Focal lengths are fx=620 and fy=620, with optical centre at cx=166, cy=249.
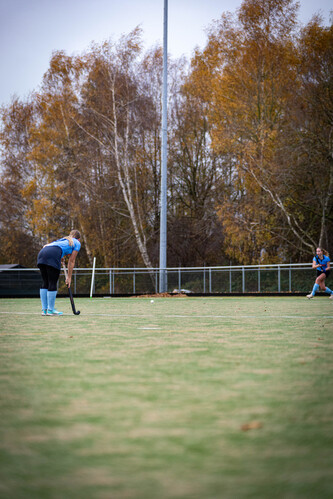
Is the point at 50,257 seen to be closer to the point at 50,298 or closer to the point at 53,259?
the point at 53,259

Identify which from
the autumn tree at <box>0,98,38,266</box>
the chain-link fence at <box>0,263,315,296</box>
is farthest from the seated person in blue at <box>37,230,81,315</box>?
the autumn tree at <box>0,98,38,266</box>

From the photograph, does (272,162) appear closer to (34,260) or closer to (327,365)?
(34,260)

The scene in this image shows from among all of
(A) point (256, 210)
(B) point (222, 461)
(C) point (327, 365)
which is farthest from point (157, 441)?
(A) point (256, 210)

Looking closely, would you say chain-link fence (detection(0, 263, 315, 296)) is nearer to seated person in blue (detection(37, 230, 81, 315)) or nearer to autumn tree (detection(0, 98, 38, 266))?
autumn tree (detection(0, 98, 38, 266))

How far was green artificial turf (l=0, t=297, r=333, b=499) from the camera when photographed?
2111mm

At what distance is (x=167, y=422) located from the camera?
2943 millimetres

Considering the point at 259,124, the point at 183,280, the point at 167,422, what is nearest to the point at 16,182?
the point at 183,280

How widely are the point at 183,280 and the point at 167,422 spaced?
2648 centimetres

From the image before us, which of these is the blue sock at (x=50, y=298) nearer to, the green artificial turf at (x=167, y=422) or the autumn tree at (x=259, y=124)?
the green artificial turf at (x=167, y=422)

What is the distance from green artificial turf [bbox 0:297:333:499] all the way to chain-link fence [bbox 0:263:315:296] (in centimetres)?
2102

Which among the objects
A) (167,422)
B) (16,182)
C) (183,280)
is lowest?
(183,280)

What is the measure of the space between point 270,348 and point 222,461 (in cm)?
360

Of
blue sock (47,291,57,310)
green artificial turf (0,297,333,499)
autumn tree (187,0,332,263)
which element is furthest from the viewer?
autumn tree (187,0,332,263)

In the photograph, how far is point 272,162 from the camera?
28.7 meters
